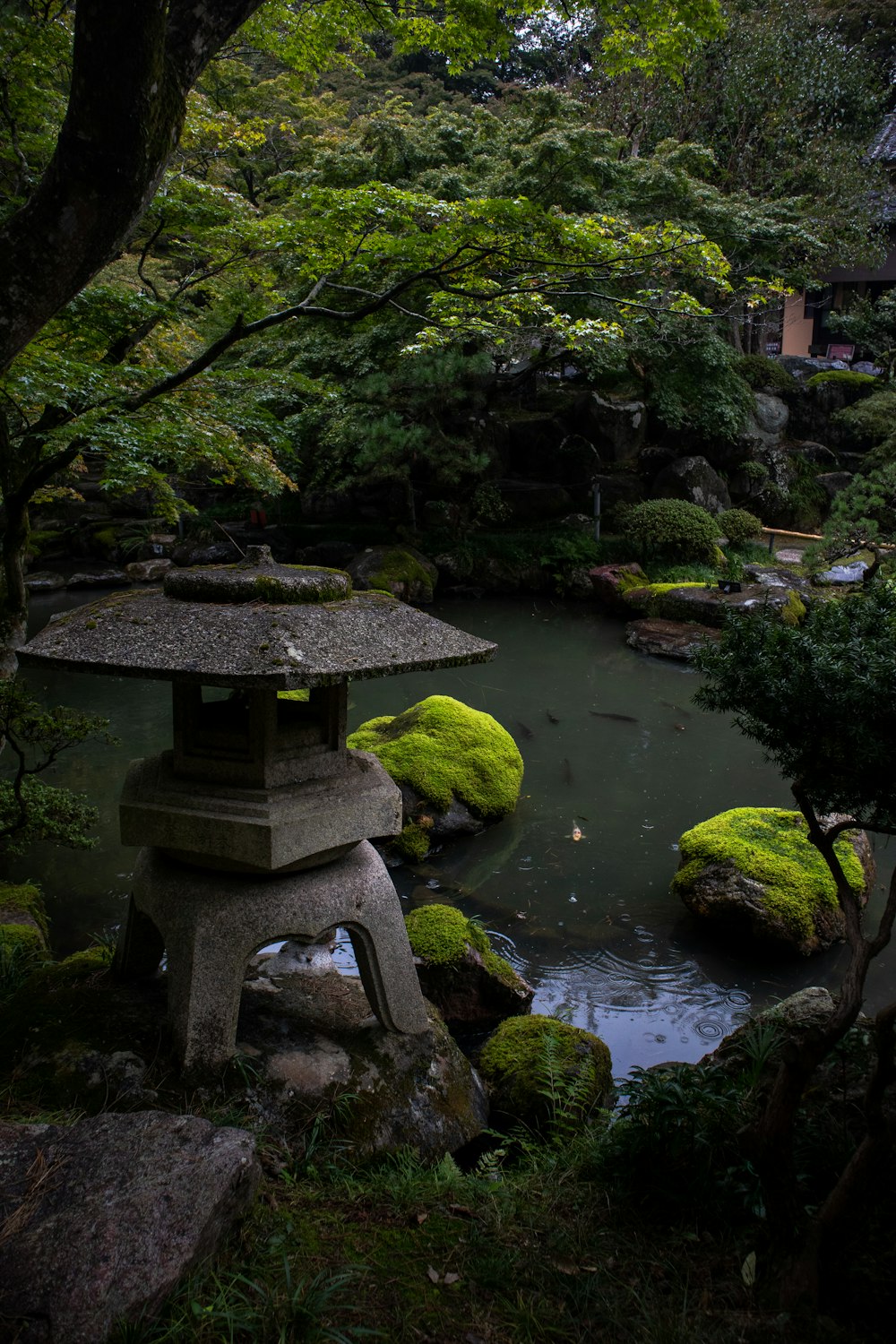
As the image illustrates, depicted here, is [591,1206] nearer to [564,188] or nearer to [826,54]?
[564,188]

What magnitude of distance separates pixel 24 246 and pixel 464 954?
15.3 feet

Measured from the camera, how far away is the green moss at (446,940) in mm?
5711

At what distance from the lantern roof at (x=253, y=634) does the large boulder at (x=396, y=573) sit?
1341cm

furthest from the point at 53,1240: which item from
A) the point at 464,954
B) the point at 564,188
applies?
the point at 564,188

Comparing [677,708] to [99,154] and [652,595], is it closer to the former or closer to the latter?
[652,595]

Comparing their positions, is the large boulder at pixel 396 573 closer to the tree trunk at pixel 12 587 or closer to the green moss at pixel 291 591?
the tree trunk at pixel 12 587

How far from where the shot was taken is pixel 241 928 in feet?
13.4

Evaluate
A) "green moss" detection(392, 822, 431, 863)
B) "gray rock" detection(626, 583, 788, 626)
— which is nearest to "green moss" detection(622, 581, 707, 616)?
"gray rock" detection(626, 583, 788, 626)

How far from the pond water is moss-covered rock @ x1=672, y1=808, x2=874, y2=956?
0.85 feet

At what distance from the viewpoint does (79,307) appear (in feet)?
20.6

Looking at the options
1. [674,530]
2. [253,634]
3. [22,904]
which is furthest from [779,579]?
[253,634]

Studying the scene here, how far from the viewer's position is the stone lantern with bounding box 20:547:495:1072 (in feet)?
12.2

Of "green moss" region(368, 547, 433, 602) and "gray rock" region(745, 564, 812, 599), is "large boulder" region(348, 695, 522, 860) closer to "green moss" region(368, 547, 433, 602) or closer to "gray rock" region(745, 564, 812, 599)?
"green moss" region(368, 547, 433, 602)

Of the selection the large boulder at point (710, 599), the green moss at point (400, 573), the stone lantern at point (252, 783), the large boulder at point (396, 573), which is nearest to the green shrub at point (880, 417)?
the large boulder at point (710, 599)
